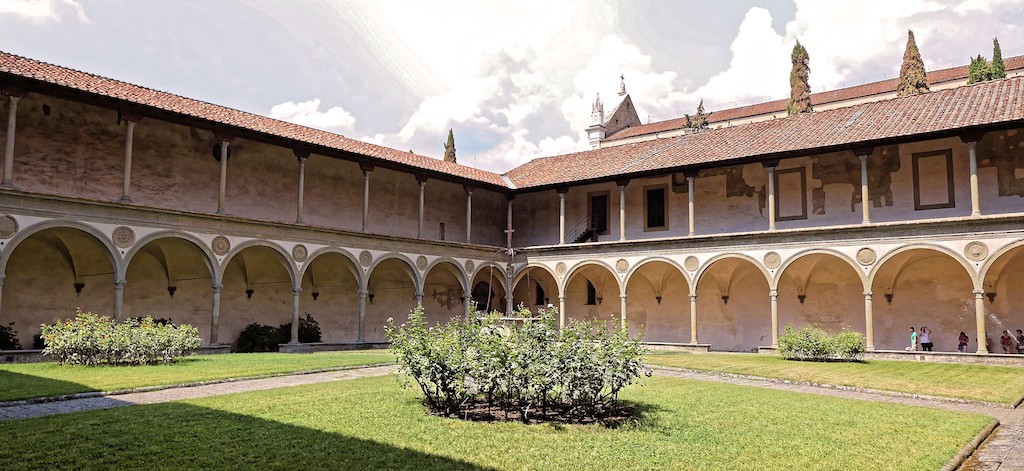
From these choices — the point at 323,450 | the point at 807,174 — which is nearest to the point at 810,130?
the point at 807,174

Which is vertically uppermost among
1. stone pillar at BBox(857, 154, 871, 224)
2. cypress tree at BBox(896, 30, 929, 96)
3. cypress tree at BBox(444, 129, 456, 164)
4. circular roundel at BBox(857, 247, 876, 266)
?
cypress tree at BBox(896, 30, 929, 96)

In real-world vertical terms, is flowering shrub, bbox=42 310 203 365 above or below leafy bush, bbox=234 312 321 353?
above

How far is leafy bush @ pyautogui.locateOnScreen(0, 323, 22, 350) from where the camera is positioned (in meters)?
18.7

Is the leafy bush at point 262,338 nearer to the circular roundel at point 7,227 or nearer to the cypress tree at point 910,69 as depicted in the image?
the circular roundel at point 7,227

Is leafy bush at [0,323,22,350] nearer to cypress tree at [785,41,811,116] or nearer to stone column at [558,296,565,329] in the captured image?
stone column at [558,296,565,329]

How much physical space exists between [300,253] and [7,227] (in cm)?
814

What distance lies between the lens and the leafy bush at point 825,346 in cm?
1942

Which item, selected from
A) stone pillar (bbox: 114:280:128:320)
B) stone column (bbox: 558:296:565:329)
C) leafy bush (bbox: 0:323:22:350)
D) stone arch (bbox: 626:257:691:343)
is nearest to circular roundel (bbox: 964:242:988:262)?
stone arch (bbox: 626:257:691:343)

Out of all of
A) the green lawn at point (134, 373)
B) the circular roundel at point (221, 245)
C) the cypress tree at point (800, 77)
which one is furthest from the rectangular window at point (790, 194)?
the cypress tree at point (800, 77)

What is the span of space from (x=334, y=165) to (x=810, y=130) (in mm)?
17584

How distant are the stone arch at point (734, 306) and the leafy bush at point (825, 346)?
6.14 meters

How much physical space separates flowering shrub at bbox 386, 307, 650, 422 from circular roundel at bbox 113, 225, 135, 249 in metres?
12.5

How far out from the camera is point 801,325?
2588 cm

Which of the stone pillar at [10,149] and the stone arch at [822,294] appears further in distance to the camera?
the stone arch at [822,294]
